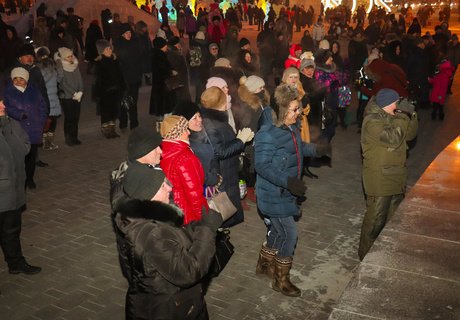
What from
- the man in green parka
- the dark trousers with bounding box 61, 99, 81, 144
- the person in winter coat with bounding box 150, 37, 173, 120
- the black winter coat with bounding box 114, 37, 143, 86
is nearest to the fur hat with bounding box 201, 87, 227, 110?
the man in green parka

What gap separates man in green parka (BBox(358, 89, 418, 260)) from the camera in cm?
609

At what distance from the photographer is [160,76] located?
12734mm

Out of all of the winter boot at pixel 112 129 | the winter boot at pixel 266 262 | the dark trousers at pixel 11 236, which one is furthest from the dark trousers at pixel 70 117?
the winter boot at pixel 266 262

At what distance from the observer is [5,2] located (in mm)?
34844

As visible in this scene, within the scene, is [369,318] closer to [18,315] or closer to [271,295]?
[271,295]

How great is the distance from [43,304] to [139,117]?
9.14 meters

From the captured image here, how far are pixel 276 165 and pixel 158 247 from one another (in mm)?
2489

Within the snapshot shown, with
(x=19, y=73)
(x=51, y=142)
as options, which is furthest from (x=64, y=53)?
(x=19, y=73)

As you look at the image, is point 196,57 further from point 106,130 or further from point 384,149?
point 384,149

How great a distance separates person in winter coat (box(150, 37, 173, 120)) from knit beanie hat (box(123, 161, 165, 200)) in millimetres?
9398

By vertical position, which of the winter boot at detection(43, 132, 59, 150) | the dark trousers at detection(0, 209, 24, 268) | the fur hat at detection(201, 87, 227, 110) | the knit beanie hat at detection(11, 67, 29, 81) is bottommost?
the winter boot at detection(43, 132, 59, 150)

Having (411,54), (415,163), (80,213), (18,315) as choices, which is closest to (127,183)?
(18,315)

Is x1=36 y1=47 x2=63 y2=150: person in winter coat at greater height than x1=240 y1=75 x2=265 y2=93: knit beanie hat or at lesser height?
lesser

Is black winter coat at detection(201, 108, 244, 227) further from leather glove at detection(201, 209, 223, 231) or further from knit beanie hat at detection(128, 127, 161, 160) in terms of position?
leather glove at detection(201, 209, 223, 231)
